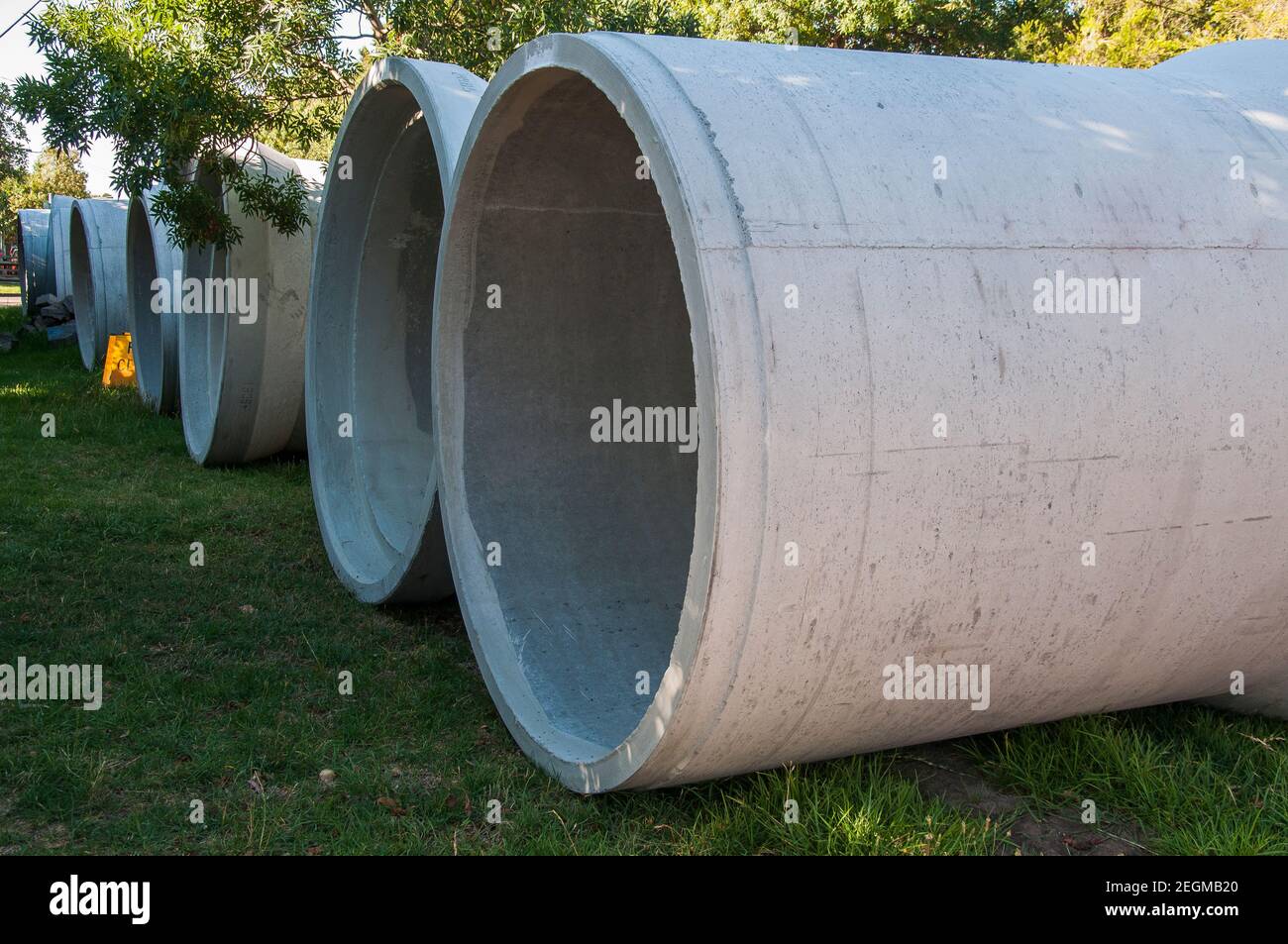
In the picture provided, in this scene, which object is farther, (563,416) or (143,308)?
(143,308)

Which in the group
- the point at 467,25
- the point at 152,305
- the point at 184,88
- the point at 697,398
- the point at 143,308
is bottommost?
the point at 143,308

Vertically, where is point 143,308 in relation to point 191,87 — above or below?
below

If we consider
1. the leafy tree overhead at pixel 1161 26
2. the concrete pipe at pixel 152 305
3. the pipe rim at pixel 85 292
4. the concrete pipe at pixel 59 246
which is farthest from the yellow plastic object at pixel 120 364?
the leafy tree overhead at pixel 1161 26

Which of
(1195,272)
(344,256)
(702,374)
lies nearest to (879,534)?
(702,374)

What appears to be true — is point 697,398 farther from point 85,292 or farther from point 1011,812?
point 85,292

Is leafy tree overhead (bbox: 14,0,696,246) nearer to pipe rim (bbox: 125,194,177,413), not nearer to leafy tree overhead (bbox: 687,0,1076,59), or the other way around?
pipe rim (bbox: 125,194,177,413)

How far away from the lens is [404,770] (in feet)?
13.4

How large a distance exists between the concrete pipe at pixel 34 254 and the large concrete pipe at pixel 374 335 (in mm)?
15882

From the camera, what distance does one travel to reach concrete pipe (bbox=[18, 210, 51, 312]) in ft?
68.4

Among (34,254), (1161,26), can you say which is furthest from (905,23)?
(34,254)

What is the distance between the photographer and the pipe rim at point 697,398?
2.92m

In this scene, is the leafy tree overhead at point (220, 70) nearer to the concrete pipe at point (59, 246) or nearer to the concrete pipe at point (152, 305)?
the concrete pipe at point (152, 305)

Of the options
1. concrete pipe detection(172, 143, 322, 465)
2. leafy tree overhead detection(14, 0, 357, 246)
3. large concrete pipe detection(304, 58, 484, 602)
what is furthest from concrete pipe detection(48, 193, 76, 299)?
large concrete pipe detection(304, 58, 484, 602)

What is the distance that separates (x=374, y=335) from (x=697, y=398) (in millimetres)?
4057
